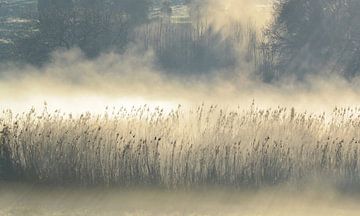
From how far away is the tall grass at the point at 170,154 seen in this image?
14070mm

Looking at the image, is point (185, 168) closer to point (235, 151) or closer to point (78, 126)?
point (235, 151)

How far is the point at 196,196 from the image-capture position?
1375cm

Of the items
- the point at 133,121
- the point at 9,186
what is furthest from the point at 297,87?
the point at 9,186

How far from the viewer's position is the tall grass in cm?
1407

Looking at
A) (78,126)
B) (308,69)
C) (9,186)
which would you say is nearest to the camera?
(9,186)

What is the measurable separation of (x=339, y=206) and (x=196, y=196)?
265cm

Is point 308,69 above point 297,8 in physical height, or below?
below

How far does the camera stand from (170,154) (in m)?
14.4

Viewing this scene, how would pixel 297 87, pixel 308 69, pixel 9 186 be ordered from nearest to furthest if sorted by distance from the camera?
pixel 9 186, pixel 297 87, pixel 308 69

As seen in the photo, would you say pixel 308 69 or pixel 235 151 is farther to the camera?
pixel 308 69

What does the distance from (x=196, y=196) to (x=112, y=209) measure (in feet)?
5.91

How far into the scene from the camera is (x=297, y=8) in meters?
45.3

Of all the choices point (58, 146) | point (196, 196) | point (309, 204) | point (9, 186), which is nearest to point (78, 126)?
point (58, 146)

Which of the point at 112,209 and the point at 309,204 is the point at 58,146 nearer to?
the point at 112,209
